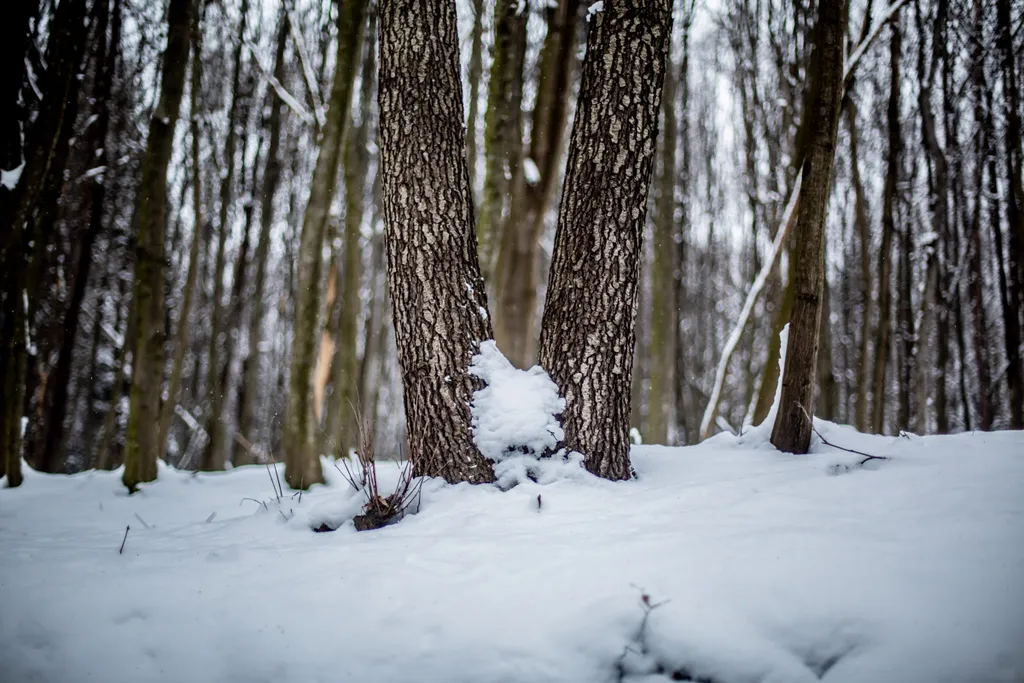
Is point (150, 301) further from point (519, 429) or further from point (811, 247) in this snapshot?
point (811, 247)

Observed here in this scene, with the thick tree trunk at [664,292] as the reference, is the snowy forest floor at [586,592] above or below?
below

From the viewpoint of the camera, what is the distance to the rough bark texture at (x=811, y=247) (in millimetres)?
3279

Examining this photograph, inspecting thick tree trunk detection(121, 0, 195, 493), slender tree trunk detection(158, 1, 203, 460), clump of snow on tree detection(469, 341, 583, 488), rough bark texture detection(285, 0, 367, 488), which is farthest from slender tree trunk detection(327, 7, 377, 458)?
clump of snow on tree detection(469, 341, 583, 488)

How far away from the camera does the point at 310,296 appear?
5062 millimetres

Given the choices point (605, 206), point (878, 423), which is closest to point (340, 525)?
point (605, 206)

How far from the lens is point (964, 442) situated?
2.82 metres

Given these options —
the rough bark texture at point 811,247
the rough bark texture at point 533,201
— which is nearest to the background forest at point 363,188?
the rough bark texture at point 533,201

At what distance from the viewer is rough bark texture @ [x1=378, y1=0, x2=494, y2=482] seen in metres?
2.85

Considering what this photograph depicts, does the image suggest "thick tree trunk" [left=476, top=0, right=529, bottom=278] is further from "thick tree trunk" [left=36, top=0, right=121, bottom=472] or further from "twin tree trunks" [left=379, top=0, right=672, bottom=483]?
"thick tree trunk" [left=36, top=0, right=121, bottom=472]

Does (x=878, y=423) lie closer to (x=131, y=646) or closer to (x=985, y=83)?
(x=985, y=83)

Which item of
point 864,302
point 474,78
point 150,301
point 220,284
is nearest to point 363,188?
point 474,78

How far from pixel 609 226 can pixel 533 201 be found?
2.22 metres

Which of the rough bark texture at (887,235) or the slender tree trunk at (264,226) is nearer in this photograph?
the rough bark texture at (887,235)

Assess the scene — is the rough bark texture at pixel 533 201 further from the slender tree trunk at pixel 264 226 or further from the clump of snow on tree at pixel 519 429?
the slender tree trunk at pixel 264 226
